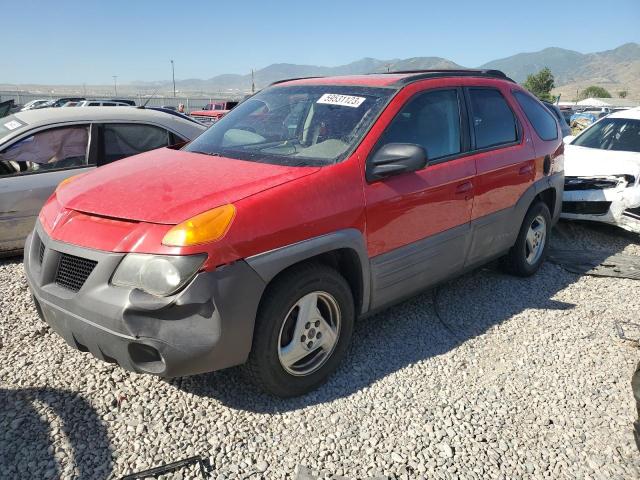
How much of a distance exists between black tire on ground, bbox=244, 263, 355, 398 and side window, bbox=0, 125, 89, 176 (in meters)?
3.59

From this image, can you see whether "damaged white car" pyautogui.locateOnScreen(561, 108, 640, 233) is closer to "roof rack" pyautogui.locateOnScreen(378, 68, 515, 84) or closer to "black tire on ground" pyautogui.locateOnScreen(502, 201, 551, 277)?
"black tire on ground" pyautogui.locateOnScreen(502, 201, 551, 277)

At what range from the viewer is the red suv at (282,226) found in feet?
7.84

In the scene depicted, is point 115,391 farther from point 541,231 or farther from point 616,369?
point 541,231

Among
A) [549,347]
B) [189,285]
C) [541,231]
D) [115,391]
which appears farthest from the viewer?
[541,231]

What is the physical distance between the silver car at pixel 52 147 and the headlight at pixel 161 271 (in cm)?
320

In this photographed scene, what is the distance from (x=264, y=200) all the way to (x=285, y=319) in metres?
0.66

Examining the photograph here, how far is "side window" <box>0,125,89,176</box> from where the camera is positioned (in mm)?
4930

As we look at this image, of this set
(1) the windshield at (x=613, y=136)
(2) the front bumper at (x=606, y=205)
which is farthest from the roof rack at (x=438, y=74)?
(1) the windshield at (x=613, y=136)

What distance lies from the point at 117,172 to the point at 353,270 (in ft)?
5.27

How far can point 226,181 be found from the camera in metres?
2.78

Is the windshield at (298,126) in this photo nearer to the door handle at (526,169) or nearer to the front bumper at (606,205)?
the door handle at (526,169)

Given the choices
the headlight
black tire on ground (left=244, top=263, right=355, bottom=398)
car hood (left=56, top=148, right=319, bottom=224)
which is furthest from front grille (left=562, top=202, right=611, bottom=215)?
the headlight

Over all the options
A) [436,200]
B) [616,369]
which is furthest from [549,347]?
[436,200]

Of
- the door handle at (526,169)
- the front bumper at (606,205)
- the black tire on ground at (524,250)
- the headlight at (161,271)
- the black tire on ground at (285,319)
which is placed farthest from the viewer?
the front bumper at (606,205)
